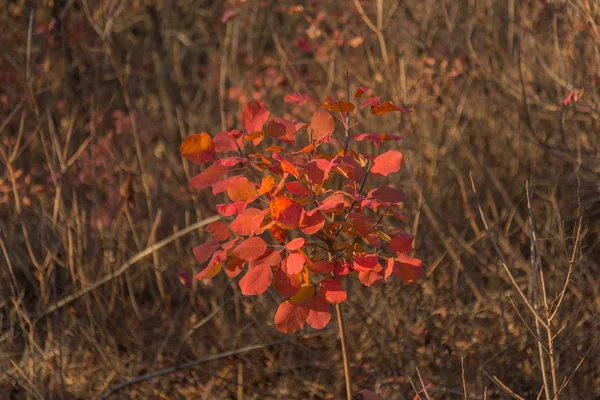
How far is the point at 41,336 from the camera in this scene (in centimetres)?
413

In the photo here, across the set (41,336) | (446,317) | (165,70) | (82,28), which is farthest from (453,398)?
(165,70)

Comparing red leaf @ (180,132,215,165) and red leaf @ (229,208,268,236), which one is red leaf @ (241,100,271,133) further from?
red leaf @ (229,208,268,236)

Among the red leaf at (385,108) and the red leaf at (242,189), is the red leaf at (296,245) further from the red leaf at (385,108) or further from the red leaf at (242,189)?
the red leaf at (385,108)

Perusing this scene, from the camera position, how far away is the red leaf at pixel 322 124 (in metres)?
1.90

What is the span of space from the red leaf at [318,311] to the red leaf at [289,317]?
2 centimetres

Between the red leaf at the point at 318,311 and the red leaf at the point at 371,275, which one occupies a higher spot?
the red leaf at the point at 371,275

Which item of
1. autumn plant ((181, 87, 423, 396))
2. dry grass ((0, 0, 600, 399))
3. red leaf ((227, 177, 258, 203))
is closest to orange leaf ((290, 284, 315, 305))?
autumn plant ((181, 87, 423, 396))

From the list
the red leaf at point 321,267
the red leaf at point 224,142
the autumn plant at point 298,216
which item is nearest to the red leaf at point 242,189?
the autumn plant at point 298,216

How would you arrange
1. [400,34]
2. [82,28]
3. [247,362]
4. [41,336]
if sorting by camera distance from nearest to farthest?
1. [247,362]
2. [41,336]
3. [82,28]
4. [400,34]

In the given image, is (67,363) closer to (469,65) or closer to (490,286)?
(490,286)

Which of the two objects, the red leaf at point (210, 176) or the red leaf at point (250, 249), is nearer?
the red leaf at point (250, 249)

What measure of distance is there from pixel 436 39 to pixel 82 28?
9.68ft

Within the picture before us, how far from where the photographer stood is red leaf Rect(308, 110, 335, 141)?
6.24 ft

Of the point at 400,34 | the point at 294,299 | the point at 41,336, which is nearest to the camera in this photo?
the point at 294,299
